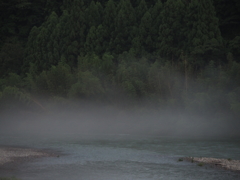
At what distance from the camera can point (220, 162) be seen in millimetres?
26109

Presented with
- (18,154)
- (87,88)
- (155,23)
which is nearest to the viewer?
(18,154)

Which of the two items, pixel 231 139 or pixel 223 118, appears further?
pixel 223 118

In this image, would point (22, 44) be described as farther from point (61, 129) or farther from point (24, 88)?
point (61, 129)

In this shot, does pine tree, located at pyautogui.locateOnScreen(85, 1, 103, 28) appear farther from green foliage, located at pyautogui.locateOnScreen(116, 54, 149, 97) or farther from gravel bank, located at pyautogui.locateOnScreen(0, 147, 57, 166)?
gravel bank, located at pyautogui.locateOnScreen(0, 147, 57, 166)

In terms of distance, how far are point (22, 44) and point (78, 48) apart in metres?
15.8

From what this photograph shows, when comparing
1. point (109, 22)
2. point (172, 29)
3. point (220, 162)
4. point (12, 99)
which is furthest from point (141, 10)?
point (220, 162)

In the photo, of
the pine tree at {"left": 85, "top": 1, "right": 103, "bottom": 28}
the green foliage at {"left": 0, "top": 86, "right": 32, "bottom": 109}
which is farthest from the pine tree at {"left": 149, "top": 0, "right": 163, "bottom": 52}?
the green foliage at {"left": 0, "top": 86, "right": 32, "bottom": 109}

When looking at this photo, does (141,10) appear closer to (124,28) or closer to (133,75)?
(124,28)

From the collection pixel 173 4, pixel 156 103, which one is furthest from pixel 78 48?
pixel 156 103

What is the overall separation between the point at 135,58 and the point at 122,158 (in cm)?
3189

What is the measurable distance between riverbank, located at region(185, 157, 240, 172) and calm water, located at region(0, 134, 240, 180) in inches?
31.0

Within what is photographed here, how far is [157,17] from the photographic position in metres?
62.7

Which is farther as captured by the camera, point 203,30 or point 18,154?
point 203,30

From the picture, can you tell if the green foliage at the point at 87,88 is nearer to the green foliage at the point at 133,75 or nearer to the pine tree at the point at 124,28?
the green foliage at the point at 133,75
